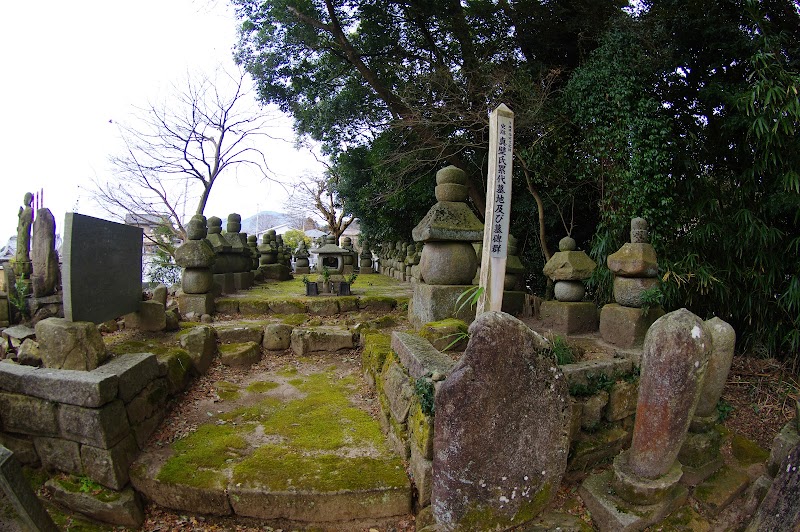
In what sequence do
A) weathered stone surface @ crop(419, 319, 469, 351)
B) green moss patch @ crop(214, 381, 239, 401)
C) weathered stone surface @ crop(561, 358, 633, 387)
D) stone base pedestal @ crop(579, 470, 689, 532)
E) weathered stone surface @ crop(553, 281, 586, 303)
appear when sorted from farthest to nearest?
weathered stone surface @ crop(553, 281, 586, 303), green moss patch @ crop(214, 381, 239, 401), weathered stone surface @ crop(419, 319, 469, 351), weathered stone surface @ crop(561, 358, 633, 387), stone base pedestal @ crop(579, 470, 689, 532)

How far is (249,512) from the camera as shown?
2537 millimetres

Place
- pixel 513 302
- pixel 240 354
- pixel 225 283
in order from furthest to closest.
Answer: pixel 225 283 → pixel 513 302 → pixel 240 354

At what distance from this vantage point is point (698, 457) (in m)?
3.17

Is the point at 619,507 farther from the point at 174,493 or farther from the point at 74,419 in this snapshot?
the point at 74,419

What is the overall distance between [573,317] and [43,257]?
619 centimetres

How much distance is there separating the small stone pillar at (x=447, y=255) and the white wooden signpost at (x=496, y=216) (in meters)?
0.72

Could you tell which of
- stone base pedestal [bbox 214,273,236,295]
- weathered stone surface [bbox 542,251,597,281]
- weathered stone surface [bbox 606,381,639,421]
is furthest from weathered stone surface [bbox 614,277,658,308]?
stone base pedestal [bbox 214,273,236,295]

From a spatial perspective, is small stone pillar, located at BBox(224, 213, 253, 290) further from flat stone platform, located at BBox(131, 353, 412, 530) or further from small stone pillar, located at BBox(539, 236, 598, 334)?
small stone pillar, located at BBox(539, 236, 598, 334)

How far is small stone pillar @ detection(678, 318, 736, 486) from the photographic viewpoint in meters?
3.04

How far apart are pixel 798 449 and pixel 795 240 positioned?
A: 11.4 feet

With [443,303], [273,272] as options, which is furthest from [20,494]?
[273,272]

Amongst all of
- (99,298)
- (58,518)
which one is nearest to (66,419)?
(58,518)

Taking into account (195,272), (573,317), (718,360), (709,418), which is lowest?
(709,418)

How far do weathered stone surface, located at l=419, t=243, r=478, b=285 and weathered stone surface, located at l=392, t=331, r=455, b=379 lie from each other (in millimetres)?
816
